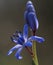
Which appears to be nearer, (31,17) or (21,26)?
(31,17)

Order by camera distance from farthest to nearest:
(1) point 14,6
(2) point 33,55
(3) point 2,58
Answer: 1. (1) point 14,6
2. (3) point 2,58
3. (2) point 33,55

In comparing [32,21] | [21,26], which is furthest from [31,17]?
[21,26]

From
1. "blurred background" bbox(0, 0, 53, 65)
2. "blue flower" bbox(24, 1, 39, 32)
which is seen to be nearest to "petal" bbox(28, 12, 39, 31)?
"blue flower" bbox(24, 1, 39, 32)

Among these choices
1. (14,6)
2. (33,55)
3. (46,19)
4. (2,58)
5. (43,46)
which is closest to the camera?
(33,55)

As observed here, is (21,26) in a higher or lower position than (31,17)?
lower

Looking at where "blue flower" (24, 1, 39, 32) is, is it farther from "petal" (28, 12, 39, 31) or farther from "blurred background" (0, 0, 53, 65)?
"blurred background" (0, 0, 53, 65)

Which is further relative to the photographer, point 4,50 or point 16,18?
point 16,18

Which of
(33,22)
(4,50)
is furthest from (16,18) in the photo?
(33,22)

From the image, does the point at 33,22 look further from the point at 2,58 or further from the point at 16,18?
the point at 16,18

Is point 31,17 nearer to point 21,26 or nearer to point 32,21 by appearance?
point 32,21
